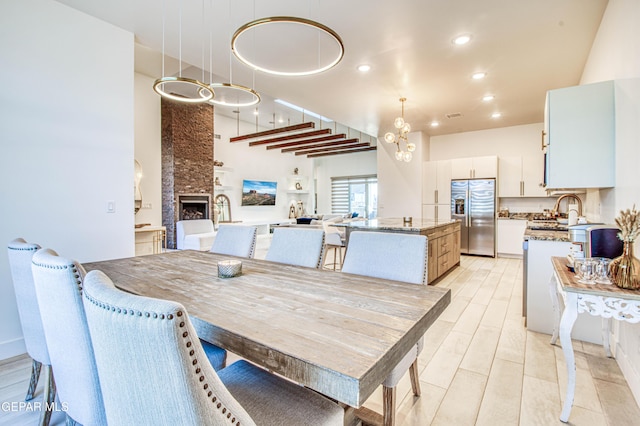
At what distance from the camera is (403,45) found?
321 centimetres

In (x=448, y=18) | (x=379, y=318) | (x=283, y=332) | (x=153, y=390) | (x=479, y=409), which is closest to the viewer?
(x=153, y=390)

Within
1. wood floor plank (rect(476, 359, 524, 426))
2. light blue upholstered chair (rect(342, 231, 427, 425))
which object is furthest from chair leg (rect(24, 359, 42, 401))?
wood floor plank (rect(476, 359, 524, 426))

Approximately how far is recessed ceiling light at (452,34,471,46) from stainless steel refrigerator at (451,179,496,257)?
395cm

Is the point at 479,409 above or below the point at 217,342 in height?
below

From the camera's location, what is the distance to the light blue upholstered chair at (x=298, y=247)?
211 centimetres

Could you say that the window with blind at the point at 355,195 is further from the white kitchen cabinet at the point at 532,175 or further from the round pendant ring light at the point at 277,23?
the round pendant ring light at the point at 277,23

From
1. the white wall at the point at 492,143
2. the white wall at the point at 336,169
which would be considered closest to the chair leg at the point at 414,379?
the white wall at the point at 492,143

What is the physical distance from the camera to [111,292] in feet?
2.21

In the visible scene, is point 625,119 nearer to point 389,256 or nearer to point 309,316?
point 389,256

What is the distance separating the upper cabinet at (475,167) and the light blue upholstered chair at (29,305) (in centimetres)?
697

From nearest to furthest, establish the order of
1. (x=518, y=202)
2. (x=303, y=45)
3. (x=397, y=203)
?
(x=303, y=45) < (x=518, y=202) < (x=397, y=203)

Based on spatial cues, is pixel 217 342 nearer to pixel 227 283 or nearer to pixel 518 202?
pixel 227 283

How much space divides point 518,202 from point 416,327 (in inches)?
273

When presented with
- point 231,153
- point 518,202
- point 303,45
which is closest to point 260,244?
point 231,153
